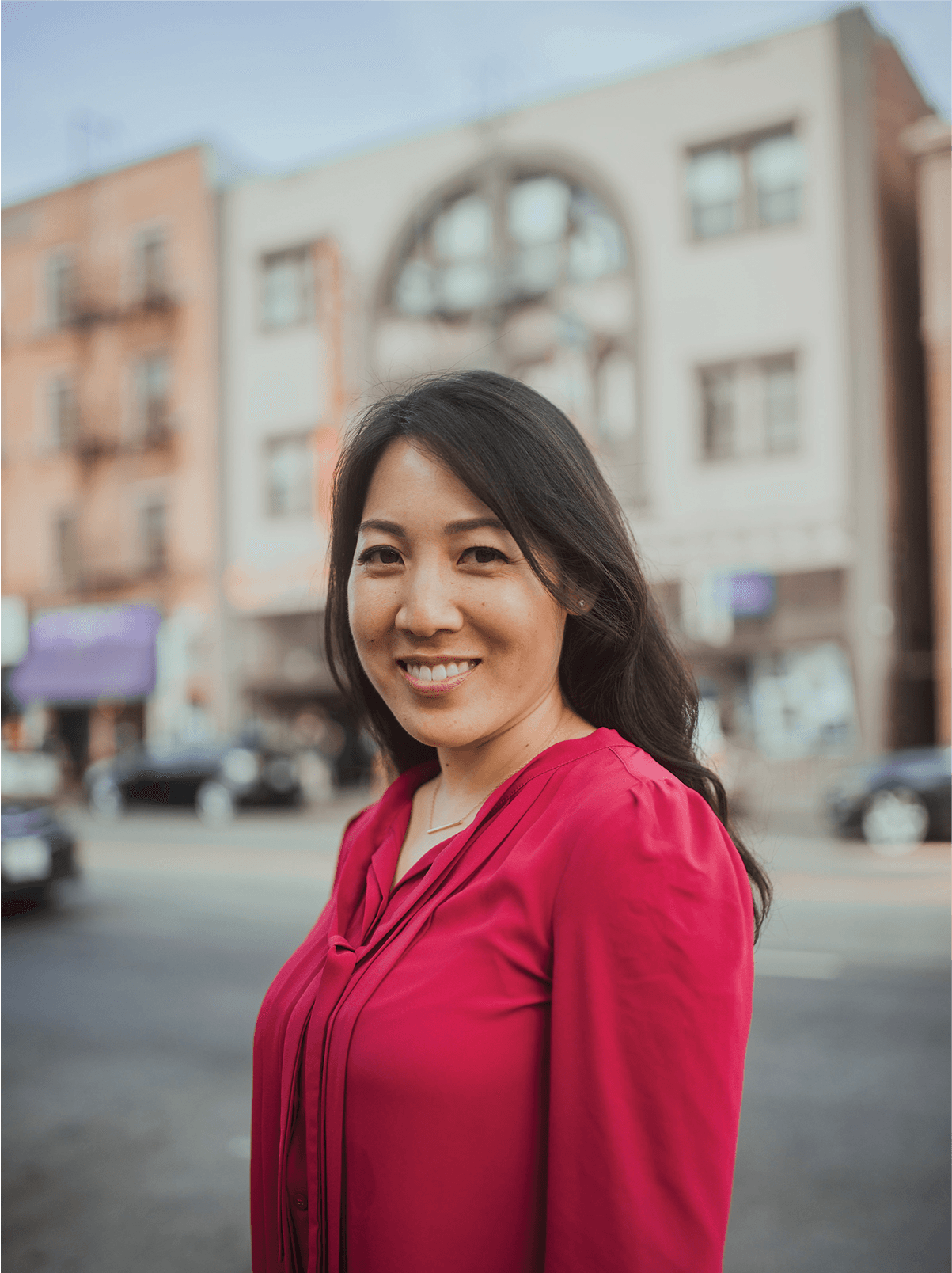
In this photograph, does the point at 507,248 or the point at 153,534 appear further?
the point at 153,534

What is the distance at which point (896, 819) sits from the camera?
10461mm

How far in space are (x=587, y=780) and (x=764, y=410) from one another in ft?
51.8

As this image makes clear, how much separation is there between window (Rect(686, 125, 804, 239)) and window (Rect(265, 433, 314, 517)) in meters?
8.37

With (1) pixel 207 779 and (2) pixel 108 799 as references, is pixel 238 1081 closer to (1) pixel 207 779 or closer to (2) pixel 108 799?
(1) pixel 207 779

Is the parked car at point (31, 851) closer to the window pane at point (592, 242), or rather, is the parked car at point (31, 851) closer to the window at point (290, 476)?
the window at point (290, 476)

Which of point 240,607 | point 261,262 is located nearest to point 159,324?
point 261,262

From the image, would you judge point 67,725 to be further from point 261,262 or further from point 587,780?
point 587,780

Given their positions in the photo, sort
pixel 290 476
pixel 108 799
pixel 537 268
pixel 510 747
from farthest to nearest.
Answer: pixel 290 476 → pixel 537 268 → pixel 108 799 → pixel 510 747

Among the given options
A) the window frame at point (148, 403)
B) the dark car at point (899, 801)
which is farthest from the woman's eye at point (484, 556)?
the window frame at point (148, 403)

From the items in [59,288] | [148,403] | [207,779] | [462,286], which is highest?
[59,288]

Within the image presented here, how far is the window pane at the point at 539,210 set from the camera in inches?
696

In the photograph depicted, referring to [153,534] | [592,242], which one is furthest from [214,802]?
[592,242]

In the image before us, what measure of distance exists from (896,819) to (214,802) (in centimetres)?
985

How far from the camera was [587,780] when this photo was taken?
1.25 metres
